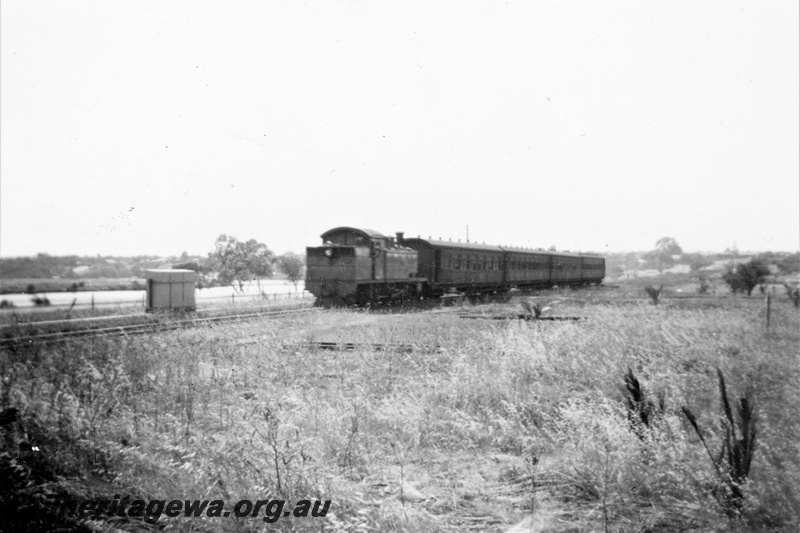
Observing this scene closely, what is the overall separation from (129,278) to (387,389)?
4993 cm

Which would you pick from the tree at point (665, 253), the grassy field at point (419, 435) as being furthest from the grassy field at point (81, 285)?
the tree at point (665, 253)

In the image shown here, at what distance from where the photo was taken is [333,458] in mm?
4562

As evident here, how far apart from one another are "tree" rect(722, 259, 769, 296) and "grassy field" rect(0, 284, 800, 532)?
22.1 metres

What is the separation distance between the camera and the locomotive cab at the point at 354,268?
18.9 m

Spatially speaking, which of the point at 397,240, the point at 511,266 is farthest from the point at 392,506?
the point at 511,266

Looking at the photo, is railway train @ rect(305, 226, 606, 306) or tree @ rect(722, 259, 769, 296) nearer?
railway train @ rect(305, 226, 606, 306)

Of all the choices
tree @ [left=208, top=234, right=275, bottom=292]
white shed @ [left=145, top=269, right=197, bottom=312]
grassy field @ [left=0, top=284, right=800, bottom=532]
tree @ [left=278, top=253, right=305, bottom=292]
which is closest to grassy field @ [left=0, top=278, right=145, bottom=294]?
tree @ [left=208, top=234, right=275, bottom=292]

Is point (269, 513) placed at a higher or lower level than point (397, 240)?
lower

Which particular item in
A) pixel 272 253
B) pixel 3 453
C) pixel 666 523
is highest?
pixel 272 253

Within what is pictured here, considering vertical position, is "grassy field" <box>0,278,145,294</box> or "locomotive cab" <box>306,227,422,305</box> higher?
"locomotive cab" <box>306,227,422,305</box>

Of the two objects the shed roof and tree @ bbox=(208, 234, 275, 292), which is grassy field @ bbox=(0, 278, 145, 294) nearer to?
tree @ bbox=(208, 234, 275, 292)

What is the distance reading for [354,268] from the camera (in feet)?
61.5

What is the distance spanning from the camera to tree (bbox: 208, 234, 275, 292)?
31125mm

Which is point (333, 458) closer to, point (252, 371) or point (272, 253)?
point (252, 371)
